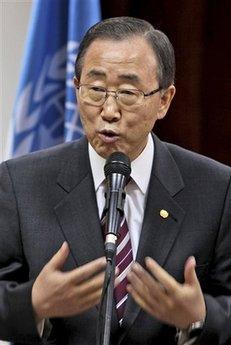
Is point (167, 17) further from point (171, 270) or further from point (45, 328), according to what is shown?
point (45, 328)

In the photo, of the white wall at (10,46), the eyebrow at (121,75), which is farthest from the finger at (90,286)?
the white wall at (10,46)

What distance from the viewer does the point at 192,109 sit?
2551 mm

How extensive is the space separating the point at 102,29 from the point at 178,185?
0.41 meters

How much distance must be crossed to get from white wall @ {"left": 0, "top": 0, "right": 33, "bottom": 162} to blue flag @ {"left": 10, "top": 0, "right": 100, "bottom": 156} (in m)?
0.32

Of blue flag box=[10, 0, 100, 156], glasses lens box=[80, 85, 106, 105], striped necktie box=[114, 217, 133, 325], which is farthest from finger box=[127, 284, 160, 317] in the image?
blue flag box=[10, 0, 100, 156]

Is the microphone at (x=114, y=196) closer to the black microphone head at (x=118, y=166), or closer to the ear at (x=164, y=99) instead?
the black microphone head at (x=118, y=166)

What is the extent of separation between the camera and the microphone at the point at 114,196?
134 cm

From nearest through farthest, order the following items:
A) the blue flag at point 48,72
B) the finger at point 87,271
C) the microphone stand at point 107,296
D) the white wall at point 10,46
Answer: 1. the microphone stand at point 107,296
2. the finger at point 87,271
3. the blue flag at point 48,72
4. the white wall at point 10,46

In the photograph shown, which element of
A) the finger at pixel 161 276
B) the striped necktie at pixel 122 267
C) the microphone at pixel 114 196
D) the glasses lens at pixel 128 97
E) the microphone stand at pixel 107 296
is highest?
the glasses lens at pixel 128 97

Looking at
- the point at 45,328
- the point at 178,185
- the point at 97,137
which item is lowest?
the point at 45,328

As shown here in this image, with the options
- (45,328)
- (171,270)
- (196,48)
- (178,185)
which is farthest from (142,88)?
(196,48)

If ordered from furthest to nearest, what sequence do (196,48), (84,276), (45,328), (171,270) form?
(196,48) → (171,270) → (45,328) → (84,276)

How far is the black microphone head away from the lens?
4.78 feet

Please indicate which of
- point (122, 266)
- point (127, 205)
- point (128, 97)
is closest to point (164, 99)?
point (128, 97)
